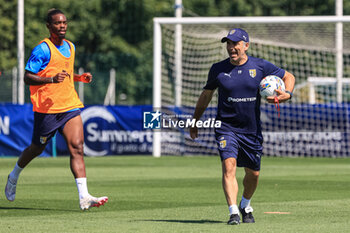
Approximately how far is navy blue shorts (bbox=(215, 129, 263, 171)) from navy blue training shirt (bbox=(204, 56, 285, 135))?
0.24ft

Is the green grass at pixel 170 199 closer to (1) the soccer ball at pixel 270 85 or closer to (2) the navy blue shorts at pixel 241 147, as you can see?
(2) the navy blue shorts at pixel 241 147

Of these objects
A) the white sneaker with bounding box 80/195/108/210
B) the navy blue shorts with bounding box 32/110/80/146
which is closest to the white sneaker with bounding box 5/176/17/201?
the navy blue shorts with bounding box 32/110/80/146

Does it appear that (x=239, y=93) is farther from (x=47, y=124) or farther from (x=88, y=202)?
(x=47, y=124)

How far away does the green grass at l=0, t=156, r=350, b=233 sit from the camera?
9531mm

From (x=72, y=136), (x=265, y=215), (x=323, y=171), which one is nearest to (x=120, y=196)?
(x=72, y=136)

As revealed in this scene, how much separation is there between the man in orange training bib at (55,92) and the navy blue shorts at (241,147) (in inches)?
81.8

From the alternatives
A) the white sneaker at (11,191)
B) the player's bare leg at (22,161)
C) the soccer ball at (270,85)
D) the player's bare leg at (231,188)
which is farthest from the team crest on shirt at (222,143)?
the white sneaker at (11,191)

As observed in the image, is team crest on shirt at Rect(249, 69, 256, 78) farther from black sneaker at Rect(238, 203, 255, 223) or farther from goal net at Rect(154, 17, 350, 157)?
goal net at Rect(154, 17, 350, 157)

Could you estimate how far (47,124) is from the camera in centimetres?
Answer: 1134

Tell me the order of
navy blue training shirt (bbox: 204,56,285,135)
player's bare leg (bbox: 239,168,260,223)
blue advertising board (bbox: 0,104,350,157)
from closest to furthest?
1. navy blue training shirt (bbox: 204,56,285,135)
2. player's bare leg (bbox: 239,168,260,223)
3. blue advertising board (bbox: 0,104,350,157)

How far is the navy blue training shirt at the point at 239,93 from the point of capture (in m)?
9.90

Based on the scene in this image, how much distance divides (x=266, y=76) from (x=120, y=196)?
412 cm

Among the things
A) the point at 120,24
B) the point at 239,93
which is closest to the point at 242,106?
the point at 239,93

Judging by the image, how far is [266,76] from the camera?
9.96m
